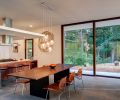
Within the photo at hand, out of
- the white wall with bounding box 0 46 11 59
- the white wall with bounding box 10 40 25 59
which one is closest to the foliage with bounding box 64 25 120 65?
the white wall with bounding box 10 40 25 59

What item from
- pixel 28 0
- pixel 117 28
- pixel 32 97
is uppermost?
pixel 28 0

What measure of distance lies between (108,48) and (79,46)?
154 centimetres

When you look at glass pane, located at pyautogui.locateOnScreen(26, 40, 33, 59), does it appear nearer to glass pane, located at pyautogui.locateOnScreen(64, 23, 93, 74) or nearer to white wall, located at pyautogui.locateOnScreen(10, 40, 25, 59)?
white wall, located at pyautogui.locateOnScreen(10, 40, 25, 59)

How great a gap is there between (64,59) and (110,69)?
2551 mm

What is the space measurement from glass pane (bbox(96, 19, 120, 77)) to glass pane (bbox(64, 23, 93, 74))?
1.32 feet

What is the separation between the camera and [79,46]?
707 centimetres

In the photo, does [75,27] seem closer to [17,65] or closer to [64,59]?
[64,59]

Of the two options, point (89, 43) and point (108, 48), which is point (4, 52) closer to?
point (89, 43)

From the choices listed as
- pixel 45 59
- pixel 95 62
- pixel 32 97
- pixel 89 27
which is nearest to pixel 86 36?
pixel 89 27

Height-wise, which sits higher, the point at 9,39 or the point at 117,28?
the point at 117,28

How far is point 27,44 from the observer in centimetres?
898

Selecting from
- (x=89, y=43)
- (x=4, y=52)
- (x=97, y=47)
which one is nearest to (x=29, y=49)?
(x=4, y=52)

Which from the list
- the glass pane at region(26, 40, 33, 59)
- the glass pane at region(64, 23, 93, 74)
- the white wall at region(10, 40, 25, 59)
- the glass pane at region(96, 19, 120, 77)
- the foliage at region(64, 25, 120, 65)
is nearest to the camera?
the glass pane at region(96, 19, 120, 77)

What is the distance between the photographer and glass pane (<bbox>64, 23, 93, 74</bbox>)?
6.67 metres
